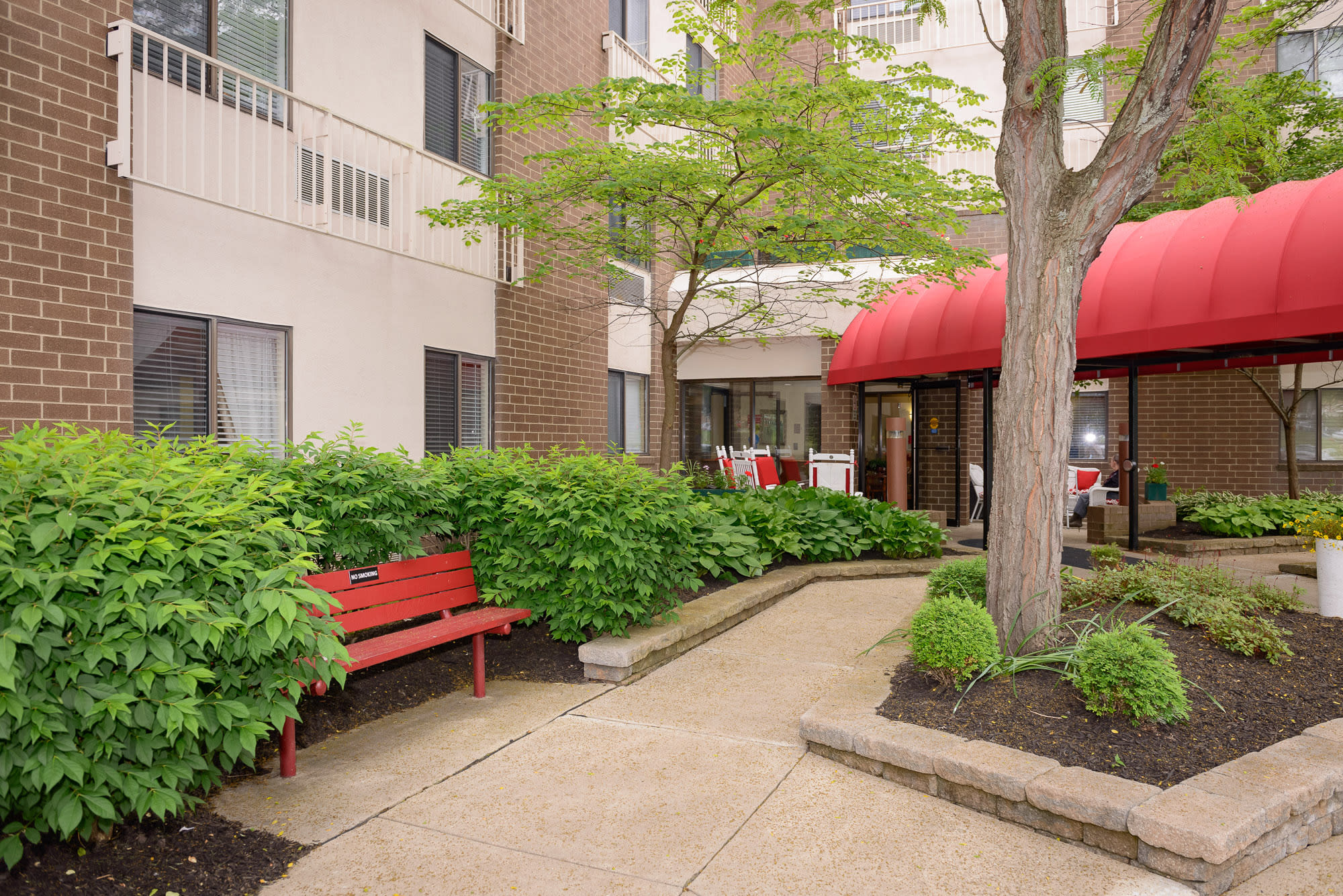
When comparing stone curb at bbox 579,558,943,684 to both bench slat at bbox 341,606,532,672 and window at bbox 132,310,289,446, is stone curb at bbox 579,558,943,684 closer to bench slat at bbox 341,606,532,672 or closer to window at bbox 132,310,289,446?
bench slat at bbox 341,606,532,672

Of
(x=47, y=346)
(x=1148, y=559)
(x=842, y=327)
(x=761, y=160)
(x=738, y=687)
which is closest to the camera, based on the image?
(x=738, y=687)

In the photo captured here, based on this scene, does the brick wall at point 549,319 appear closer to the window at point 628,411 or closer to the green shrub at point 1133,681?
the window at point 628,411

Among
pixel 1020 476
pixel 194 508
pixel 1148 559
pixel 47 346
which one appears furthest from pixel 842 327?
pixel 194 508

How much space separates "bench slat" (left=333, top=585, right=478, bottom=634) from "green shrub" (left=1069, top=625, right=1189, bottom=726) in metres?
3.73

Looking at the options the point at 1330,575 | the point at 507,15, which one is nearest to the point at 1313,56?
the point at 1330,575

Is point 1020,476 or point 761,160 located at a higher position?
point 761,160

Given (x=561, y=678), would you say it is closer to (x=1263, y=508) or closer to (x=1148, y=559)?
(x=1148, y=559)

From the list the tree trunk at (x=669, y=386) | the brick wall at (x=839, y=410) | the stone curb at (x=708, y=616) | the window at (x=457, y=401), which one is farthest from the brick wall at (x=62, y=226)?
the brick wall at (x=839, y=410)

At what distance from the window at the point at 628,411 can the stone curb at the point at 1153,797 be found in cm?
1010

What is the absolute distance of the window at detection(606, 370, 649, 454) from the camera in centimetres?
1431

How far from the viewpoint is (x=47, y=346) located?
608 centimetres

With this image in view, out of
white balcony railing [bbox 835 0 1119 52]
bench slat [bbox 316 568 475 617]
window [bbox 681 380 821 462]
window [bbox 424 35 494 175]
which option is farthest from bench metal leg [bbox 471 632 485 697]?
white balcony railing [bbox 835 0 1119 52]

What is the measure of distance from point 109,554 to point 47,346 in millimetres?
Answer: 4176

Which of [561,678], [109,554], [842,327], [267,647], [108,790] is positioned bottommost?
[561,678]
